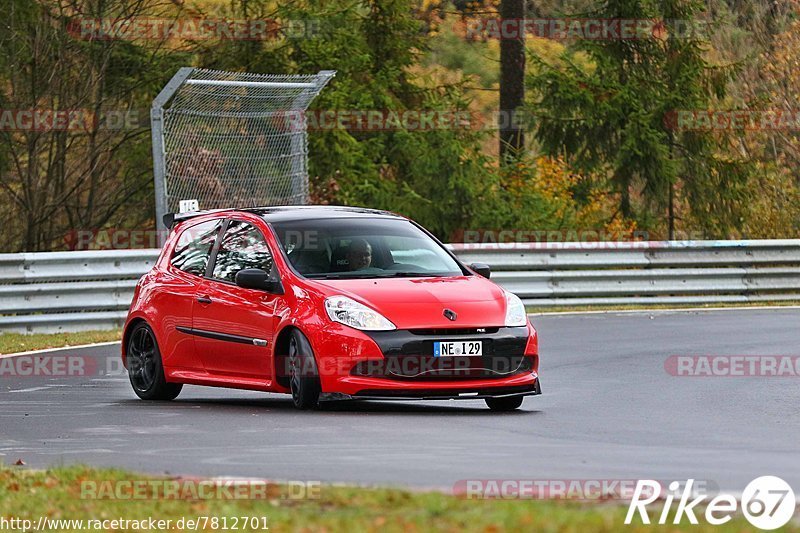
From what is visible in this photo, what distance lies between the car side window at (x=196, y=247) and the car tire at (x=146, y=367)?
625 mm

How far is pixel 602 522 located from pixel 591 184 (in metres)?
29.1

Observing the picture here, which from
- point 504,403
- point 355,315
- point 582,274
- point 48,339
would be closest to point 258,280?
point 355,315

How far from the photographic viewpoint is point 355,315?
11969 millimetres

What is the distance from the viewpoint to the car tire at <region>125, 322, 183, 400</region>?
13.9 metres

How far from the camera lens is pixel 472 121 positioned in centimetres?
3016

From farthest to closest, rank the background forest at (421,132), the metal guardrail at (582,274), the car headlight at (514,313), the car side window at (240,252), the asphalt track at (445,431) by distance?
the background forest at (421,132) → the metal guardrail at (582,274) → the car side window at (240,252) → the car headlight at (514,313) → the asphalt track at (445,431)

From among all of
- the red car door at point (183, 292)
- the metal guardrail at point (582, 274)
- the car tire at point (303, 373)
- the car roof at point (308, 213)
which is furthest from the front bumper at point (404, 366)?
the metal guardrail at point (582, 274)

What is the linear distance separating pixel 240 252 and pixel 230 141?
352 inches

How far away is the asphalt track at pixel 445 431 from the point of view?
351 inches

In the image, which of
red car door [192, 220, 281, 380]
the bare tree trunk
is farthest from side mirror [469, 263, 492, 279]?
the bare tree trunk

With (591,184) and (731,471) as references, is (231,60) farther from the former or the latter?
(731,471)

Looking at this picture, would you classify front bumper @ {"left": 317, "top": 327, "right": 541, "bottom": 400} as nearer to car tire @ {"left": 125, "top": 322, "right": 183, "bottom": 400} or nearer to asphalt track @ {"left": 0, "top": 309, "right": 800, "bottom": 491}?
asphalt track @ {"left": 0, "top": 309, "right": 800, "bottom": 491}

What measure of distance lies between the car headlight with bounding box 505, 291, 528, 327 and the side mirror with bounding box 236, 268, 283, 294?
67.6 inches

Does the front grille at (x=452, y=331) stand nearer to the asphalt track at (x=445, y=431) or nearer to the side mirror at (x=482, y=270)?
the asphalt track at (x=445, y=431)
